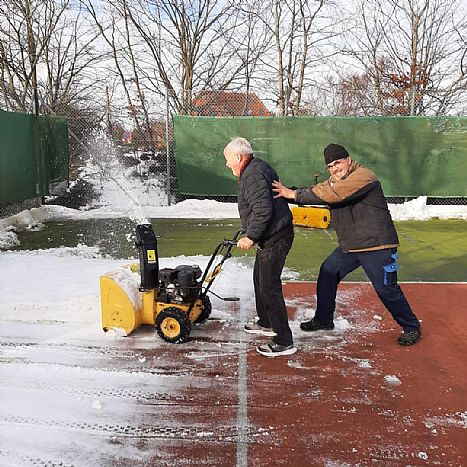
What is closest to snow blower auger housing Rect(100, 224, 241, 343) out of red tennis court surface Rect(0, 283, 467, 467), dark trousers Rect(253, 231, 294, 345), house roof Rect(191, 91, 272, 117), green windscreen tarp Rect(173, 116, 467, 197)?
red tennis court surface Rect(0, 283, 467, 467)

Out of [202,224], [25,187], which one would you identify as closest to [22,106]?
[25,187]

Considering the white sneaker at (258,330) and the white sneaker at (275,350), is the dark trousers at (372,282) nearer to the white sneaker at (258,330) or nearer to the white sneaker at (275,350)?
the white sneaker at (258,330)

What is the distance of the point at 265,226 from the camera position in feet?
12.4

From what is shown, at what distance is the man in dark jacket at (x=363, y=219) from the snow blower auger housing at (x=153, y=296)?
0.82 meters

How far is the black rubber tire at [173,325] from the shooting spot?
4.10 metres

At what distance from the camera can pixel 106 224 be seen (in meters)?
10.2

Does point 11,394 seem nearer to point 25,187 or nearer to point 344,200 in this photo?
point 344,200

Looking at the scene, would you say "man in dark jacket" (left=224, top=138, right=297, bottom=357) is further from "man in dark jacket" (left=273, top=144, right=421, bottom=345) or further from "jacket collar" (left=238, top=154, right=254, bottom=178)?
"man in dark jacket" (left=273, top=144, right=421, bottom=345)

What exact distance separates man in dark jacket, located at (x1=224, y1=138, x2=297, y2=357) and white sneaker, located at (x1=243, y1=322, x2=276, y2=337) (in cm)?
28

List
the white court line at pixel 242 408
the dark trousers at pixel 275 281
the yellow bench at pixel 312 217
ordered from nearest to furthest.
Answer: the white court line at pixel 242 408
the dark trousers at pixel 275 281
the yellow bench at pixel 312 217

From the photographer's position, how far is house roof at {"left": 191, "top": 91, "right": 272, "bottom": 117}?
1320 centimetres

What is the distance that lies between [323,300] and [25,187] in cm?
796

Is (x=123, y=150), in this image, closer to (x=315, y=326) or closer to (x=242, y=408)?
(x=315, y=326)

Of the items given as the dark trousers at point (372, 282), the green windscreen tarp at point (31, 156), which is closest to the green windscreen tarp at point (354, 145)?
the green windscreen tarp at point (31, 156)
